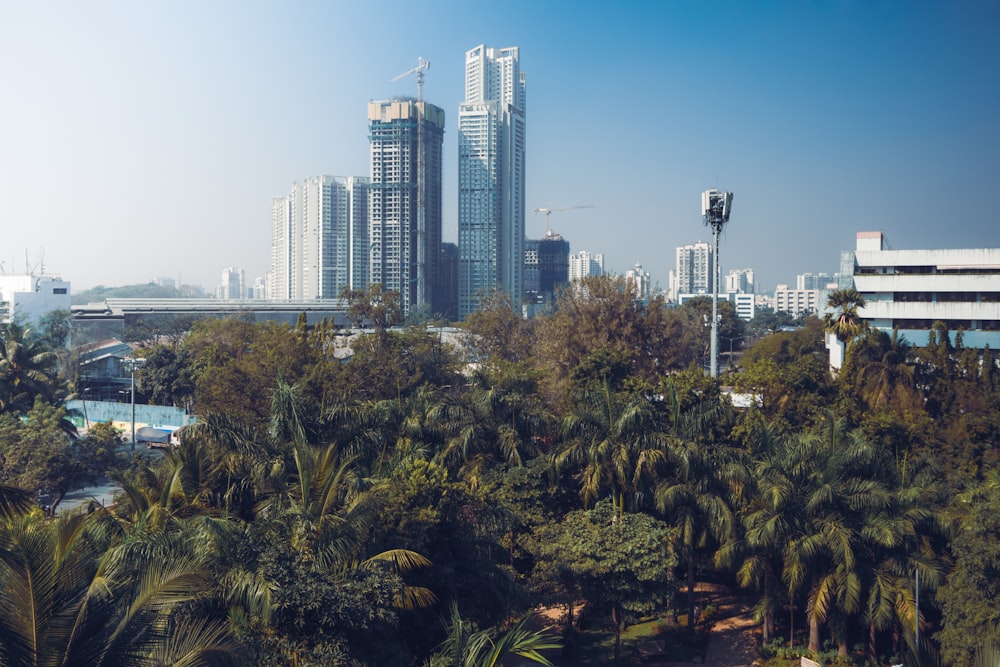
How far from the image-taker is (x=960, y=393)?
19.2m

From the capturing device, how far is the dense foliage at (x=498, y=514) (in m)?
7.58

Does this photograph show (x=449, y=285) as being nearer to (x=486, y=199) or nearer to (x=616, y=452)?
(x=486, y=199)

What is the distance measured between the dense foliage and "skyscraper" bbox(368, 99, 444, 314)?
66.6 metres

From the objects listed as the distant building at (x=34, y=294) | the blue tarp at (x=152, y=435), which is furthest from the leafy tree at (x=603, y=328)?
the distant building at (x=34, y=294)

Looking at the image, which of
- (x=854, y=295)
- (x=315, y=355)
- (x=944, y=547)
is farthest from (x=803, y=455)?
(x=315, y=355)

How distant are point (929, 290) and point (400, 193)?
67649 mm

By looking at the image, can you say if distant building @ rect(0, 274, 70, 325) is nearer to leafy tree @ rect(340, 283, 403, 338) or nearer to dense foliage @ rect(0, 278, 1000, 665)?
leafy tree @ rect(340, 283, 403, 338)

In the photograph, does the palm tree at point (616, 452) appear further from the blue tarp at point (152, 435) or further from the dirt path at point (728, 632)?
the blue tarp at point (152, 435)

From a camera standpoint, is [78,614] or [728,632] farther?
[728,632]

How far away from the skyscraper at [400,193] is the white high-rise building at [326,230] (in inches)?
274

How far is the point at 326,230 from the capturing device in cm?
10131

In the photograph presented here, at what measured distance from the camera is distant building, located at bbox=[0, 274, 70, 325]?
58188 mm

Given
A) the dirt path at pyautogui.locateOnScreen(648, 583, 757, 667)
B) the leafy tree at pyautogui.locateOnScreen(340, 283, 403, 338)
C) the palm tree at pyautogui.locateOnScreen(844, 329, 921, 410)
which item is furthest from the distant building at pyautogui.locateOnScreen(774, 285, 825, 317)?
the dirt path at pyautogui.locateOnScreen(648, 583, 757, 667)

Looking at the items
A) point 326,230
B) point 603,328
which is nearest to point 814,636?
point 603,328
